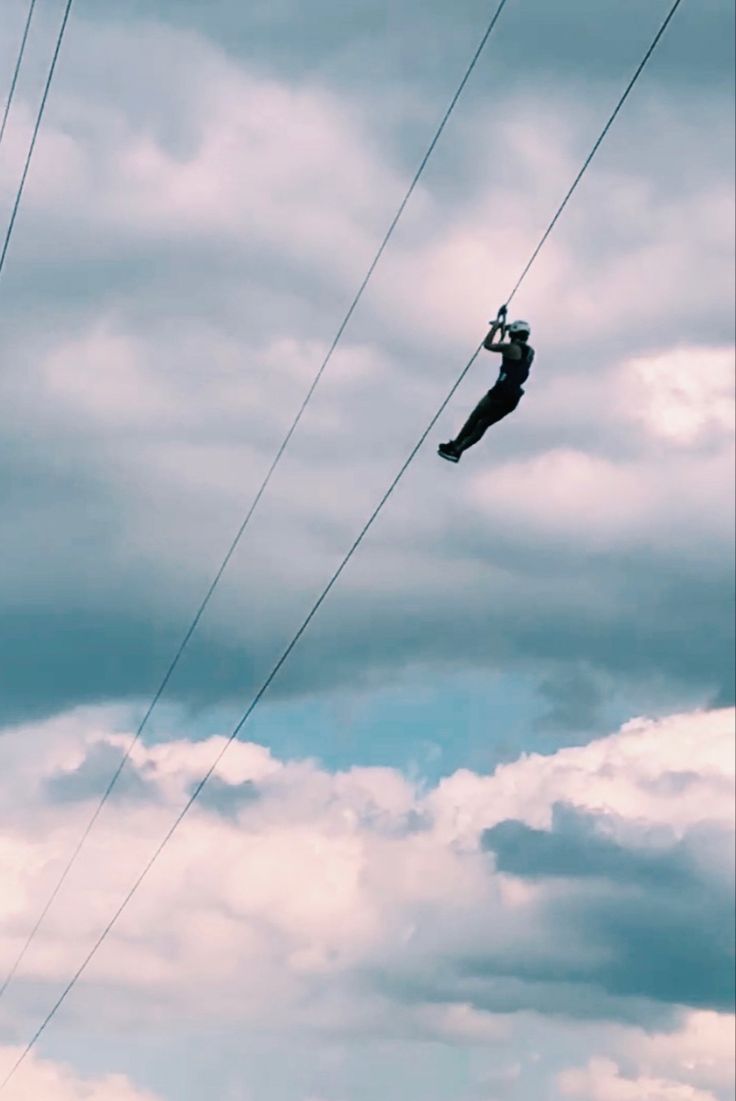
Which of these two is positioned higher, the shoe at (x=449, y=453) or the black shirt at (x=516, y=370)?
the black shirt at (x=516, y=370)

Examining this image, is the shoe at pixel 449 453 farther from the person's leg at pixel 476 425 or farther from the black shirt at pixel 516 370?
the black shirt at pixel 516 370

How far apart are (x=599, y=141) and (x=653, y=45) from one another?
191 cm

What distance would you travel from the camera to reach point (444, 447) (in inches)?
1542

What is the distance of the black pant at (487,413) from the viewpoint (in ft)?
126

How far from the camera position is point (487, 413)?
127 feet

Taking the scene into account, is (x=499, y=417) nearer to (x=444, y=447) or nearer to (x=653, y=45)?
(x=444, y=447)

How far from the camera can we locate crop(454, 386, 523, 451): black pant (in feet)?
126

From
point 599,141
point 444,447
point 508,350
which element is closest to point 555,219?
point 599,141

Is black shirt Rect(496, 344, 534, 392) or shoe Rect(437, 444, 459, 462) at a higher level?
black shirt Rect(496, 344, 534, 392)

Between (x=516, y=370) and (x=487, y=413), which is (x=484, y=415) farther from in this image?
(x=516, y=370)

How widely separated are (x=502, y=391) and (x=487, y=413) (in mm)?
626

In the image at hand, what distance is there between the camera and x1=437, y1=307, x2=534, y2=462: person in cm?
3678

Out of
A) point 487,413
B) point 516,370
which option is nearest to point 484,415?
point 487,413

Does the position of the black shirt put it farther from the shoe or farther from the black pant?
the shoe
